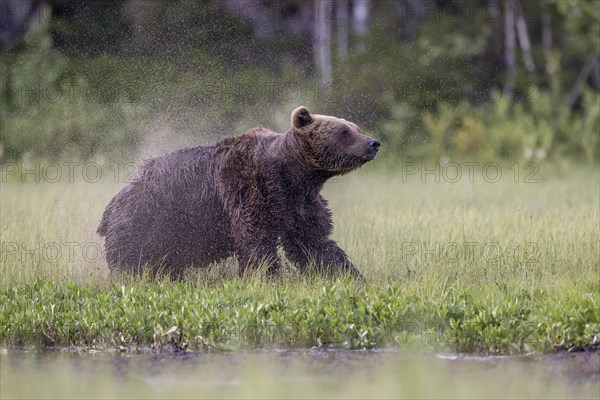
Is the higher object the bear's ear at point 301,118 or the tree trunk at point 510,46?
the tree trunk at point 510,46

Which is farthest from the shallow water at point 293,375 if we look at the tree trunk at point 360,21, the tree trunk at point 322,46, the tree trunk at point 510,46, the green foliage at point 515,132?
the tree trunk at point 360,21

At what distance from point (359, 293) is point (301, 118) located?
171cm

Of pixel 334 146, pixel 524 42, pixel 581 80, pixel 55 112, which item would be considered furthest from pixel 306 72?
pixel 334 146

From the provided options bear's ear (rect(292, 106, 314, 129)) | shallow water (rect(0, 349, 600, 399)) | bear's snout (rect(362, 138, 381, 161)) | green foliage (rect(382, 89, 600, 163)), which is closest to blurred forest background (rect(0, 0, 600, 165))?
green foliage (rect(382, 89, 600, 163))

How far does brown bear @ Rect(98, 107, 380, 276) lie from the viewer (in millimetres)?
8273

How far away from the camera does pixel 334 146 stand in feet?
27.6

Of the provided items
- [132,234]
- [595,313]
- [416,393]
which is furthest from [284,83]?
[416,393]

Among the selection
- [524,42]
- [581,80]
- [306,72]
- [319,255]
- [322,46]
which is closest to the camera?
[319,255]

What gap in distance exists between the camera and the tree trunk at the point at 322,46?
19656mm

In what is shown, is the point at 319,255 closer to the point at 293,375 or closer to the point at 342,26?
the point at 293,375

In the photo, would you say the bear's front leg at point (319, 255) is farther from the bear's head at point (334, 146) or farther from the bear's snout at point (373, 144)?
the bear's snout at point (373, 144)

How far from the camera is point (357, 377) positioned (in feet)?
19.7

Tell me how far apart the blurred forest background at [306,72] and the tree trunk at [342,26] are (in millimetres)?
41

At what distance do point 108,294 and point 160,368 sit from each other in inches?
60.8
